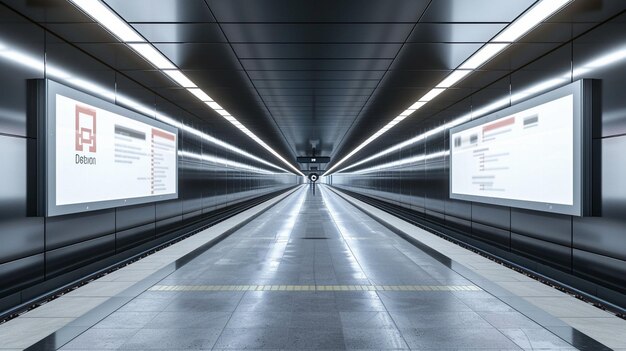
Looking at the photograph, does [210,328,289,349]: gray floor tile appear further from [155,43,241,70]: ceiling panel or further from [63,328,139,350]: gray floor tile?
[155,43,241,70]: ceiling panel

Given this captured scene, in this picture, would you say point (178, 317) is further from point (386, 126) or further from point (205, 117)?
point (386, 126)

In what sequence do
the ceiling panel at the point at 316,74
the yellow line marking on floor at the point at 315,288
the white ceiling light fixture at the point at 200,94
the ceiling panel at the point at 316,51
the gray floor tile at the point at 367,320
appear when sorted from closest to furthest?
the gray floor tile at the point at 367,320, the yellow line marking on floor at the point at 315,288, the ceiling panel at the point at 316,51, the ceiling panel at the point at 316,74, the white ceiling light fixture at the point at 200,94

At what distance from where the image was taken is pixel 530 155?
6.30m

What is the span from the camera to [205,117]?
1223 cm

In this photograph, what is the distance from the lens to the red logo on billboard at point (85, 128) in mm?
5629

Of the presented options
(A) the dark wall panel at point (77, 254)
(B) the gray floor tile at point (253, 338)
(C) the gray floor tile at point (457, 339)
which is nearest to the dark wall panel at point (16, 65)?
(A) the dark wall panel at point (77, 254)

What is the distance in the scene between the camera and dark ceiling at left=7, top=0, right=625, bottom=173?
4.54 metres

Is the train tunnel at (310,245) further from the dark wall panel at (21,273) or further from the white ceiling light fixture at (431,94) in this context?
the white ceiling light fixture at (431,94)

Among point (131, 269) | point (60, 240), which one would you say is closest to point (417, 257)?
point (131, 269)

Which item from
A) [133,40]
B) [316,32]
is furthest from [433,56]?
[133,40]

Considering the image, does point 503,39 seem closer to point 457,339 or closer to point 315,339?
point 457,339

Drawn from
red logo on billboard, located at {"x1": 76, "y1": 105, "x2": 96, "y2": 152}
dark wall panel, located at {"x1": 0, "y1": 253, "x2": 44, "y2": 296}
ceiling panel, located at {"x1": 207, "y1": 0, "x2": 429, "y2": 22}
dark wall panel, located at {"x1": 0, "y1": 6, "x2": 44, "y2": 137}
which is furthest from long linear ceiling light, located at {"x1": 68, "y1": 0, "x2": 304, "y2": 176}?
dark wall panel, located at {"x1": 0, "y1": 253, "x2": 44, "y2": 296}

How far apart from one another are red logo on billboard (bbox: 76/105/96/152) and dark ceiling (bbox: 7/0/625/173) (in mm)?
1040

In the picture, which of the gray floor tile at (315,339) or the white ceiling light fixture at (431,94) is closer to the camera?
the gray floor tile at (315,339)
